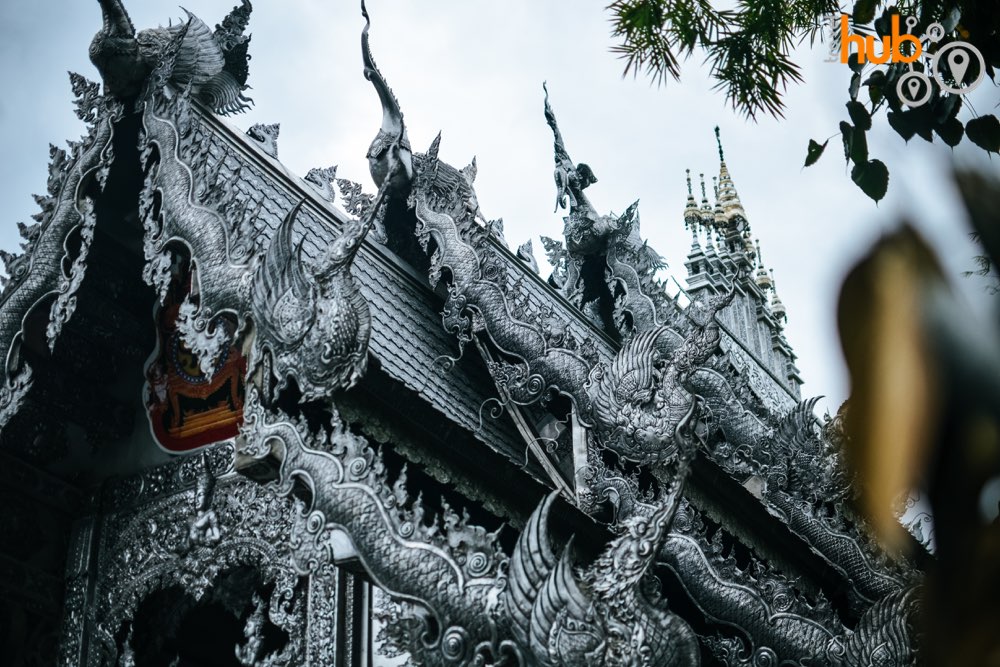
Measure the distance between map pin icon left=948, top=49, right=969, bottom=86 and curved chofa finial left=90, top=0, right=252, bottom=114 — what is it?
164 inches

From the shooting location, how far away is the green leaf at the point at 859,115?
2.27 m

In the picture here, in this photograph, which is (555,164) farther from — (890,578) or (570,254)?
(890,578)

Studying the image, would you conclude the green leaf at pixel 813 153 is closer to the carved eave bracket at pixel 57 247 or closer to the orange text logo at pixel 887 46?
the orange text logo at pixel 887 46

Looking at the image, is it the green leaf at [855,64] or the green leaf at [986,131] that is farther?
the green leaf at [855,64]

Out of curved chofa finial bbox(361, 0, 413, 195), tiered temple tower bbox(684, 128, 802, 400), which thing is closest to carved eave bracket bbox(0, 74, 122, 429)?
curved chofa finial bbox(361, 0, 413, 195)

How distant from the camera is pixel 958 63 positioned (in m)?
1.99

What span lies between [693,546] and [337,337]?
2.29m

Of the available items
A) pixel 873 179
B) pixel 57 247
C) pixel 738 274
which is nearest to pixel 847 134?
pixel 873 179

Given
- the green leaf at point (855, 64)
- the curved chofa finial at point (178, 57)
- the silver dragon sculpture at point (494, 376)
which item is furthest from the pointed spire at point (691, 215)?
the green leaf at point (855, 64)

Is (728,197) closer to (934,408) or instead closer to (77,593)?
(77,593)

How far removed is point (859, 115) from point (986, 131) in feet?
1.90

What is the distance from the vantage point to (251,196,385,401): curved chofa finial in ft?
13.8

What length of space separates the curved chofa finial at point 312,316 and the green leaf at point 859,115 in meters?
2.31

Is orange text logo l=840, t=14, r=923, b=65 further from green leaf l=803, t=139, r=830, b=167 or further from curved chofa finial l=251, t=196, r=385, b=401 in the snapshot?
curved chofa finial l=251, t=196, r=385, b=401
